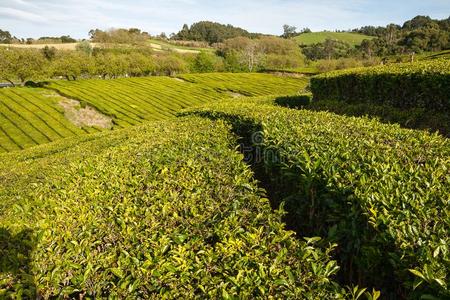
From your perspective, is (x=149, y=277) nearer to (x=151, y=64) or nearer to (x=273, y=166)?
(x=273, y=166)

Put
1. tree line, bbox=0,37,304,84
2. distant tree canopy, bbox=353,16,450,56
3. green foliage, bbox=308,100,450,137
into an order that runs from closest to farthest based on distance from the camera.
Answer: green foliage, bbox=308,100,450,137 < tree line, bbox=0,37,304,84 < distant tree canopy, bbox=353,16,450,56

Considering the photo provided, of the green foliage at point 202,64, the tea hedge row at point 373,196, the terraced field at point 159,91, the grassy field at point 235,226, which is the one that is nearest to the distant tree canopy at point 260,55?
the green foliage at point 202,64

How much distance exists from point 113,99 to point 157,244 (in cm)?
6061

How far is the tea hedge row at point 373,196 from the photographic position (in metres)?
3.73

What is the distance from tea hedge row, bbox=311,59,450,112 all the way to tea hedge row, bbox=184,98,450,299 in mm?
5711

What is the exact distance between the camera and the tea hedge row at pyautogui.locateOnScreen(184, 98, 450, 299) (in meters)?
3.73

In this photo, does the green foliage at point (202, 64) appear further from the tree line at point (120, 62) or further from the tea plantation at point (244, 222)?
the tea plantation at point (244, 222)

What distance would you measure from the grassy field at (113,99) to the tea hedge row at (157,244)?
1663 inches

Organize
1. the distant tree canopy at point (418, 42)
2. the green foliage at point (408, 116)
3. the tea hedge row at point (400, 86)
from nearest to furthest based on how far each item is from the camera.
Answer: the green foliage at point (408, 116)
the tea hedge row at point (400, 86)
the distant tree canopy at point (418, 42)

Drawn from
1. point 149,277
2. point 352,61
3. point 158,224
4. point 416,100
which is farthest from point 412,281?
point 352,61

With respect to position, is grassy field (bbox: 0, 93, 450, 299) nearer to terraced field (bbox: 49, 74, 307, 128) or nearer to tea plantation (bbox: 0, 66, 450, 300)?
tea plantation (bbox: 0, 66, 450, 300)

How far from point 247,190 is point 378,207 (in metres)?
2.24

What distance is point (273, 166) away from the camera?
322 inches

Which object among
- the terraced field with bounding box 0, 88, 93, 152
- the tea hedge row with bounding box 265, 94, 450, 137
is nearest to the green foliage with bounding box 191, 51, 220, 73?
the terraced field with bounding box 0, 88, 93, 152
